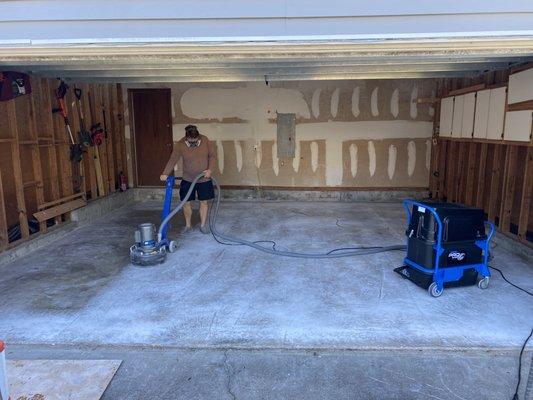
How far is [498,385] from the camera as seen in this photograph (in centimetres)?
228

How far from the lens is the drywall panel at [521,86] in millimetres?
4070

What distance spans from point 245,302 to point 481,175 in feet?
12.8

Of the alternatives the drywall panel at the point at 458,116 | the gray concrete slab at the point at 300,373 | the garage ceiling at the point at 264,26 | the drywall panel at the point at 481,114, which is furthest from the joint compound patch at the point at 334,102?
the gray concrete slab at the point at 300,373

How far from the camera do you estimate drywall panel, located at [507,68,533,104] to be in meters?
4.07

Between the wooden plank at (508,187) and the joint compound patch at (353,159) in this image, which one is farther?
the joint compound patch at (353,159)

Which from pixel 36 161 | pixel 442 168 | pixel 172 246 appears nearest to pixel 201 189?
pixel 172 246

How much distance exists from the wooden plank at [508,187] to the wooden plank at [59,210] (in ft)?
18.4

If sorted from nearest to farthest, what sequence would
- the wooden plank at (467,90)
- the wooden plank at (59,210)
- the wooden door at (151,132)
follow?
the wooden plank at (59,210) → the wooden plank at (467,90) → the wooden door at (151,132)

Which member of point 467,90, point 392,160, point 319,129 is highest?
point 467,90

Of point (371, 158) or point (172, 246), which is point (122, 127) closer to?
point (172, 246)

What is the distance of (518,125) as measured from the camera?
14.2 feet

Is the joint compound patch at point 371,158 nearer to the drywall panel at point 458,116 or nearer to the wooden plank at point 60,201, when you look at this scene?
the drywall panel at point 458,116

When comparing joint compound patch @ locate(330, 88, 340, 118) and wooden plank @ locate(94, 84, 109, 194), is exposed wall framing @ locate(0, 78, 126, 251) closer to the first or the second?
wooden plank @ locate(94, 84, 109, 194)

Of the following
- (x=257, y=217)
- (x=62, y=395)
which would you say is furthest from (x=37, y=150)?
(x=62, y=395)
